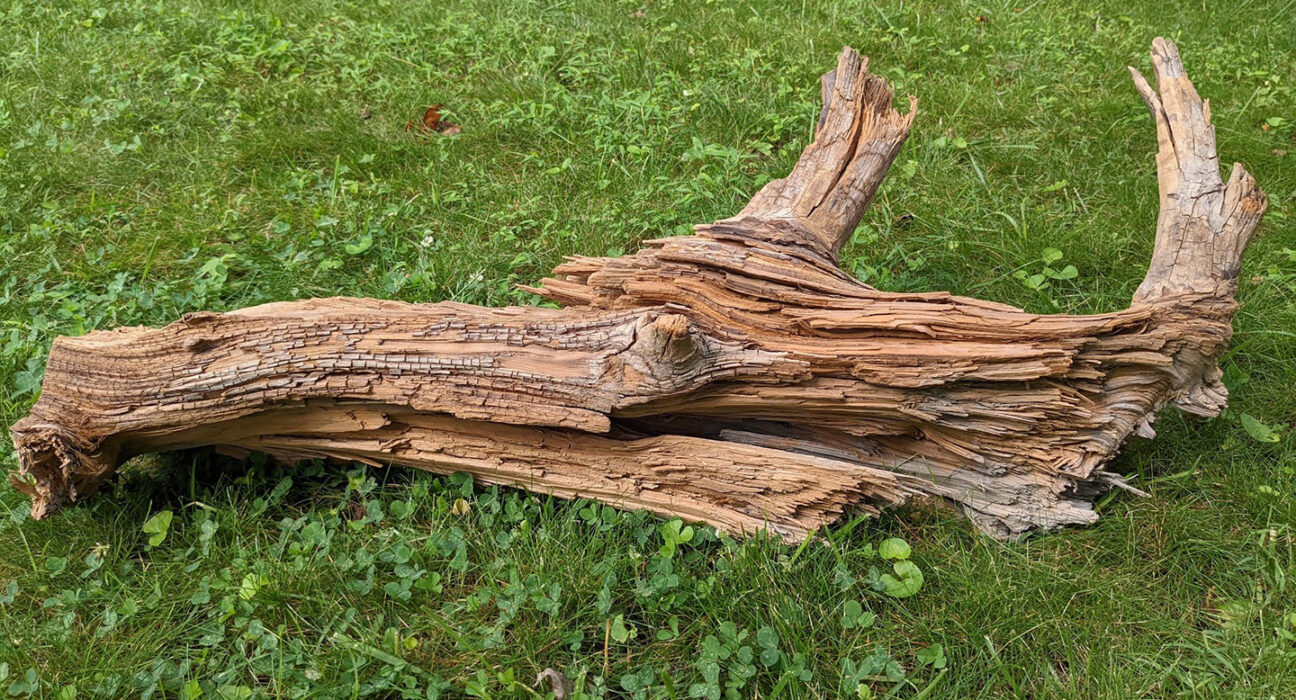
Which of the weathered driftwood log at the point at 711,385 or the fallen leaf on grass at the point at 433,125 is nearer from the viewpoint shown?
the weathered driftwood log at the point at 711,385

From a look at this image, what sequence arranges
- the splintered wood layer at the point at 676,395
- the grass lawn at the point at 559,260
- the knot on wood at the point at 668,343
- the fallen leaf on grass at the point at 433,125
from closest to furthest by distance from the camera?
the knot on wood at the point at 668,343 < the grass lawn at the point at 559,260 < the splintered wood layer at the point at 676,395 < the fallen leaf on grass at the point at 433,125

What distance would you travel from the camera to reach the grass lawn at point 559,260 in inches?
98.7

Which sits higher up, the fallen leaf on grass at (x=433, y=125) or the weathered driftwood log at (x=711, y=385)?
the fallen leaf on grass at (x=433, y=125)

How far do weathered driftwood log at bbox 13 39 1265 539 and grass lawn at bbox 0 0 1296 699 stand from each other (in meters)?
0.17

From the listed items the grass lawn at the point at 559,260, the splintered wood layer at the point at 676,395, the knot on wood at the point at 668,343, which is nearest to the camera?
the knot on wood at the point at 668,343

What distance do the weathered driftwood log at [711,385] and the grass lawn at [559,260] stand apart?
0.55ft

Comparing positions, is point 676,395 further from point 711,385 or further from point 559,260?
point 559,260

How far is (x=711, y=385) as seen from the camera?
8.77 feet

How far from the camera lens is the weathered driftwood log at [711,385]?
263 cm

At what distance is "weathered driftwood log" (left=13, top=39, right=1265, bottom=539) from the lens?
8.62 feet

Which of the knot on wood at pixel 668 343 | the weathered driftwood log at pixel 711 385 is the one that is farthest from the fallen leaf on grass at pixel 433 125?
the knot on wood at pixel 668 343

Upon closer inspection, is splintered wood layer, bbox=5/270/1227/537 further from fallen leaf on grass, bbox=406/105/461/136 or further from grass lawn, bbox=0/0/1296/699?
fallen leaf on grass, bbox=406/105/461/136

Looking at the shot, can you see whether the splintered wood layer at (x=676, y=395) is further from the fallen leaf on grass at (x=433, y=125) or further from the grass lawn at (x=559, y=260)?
the fallen leaf on grass at (x=433, y=125)

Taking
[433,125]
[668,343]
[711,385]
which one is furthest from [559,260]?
[668,343]
